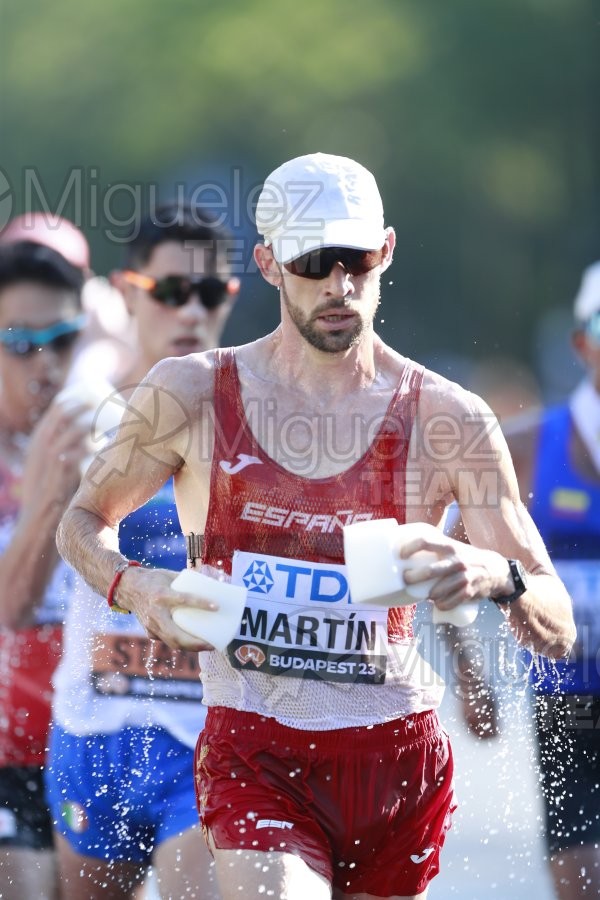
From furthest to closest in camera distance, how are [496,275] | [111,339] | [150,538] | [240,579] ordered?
[496,275] → [111,339] → [150,538] → [240,579]

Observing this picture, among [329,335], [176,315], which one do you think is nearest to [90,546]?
[329,335]

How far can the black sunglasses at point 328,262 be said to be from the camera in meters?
3.38

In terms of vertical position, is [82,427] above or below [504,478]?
above

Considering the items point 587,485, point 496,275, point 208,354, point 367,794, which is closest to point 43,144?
point 496,275

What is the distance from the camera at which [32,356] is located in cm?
598

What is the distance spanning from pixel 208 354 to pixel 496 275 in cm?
636

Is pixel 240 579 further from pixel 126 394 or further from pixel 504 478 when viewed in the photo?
Result: pixel 126 394

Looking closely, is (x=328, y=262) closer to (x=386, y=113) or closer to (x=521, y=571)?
(x=521, y=571)

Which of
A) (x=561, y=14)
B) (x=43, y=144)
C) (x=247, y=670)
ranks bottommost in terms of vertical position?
(x=247, y=670)

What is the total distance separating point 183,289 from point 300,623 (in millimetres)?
2569

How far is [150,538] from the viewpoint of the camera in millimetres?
4969

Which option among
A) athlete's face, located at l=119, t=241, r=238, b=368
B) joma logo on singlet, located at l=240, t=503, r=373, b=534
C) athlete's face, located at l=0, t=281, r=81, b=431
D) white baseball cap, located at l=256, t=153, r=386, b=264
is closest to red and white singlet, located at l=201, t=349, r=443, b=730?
joma logo on singlet, located at l=240, t=503, r=373, b=534

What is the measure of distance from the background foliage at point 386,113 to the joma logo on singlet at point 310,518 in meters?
5.86

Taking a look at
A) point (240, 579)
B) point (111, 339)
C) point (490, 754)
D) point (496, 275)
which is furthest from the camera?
point (496, 275)
